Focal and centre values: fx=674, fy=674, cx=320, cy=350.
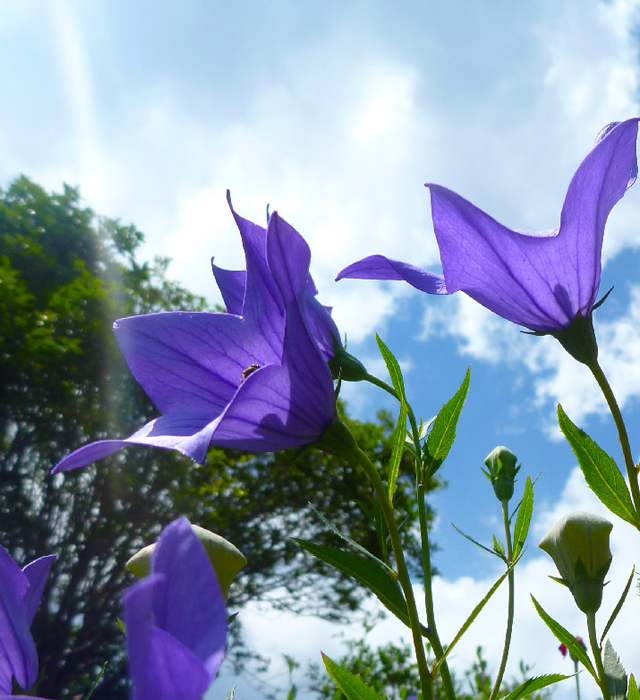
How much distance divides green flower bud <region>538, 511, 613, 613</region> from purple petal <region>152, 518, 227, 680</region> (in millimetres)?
570

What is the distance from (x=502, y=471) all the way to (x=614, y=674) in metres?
0.38

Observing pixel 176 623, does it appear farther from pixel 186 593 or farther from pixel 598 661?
pixel 598 661

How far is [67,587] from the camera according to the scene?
820cm

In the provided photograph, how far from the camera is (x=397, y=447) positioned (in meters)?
0.69

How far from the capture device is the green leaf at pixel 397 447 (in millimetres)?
622

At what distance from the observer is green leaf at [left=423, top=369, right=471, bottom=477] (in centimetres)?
71

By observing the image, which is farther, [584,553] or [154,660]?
[584,553]

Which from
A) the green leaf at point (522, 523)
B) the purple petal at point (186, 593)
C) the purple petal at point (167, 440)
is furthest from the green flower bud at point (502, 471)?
the purple petal at point (186, 593)

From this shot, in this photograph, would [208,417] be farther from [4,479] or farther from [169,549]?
[4,479]

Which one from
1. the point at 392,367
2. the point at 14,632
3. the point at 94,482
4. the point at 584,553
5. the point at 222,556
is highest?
the point at 94,482

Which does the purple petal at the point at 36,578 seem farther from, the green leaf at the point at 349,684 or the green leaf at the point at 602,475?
the green leaf at the point at 602,475

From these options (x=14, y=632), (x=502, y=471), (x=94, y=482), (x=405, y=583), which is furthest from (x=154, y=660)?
(x=94, y=482)

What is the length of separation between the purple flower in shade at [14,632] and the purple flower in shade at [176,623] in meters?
0.17

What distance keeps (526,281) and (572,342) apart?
8 centimetres
